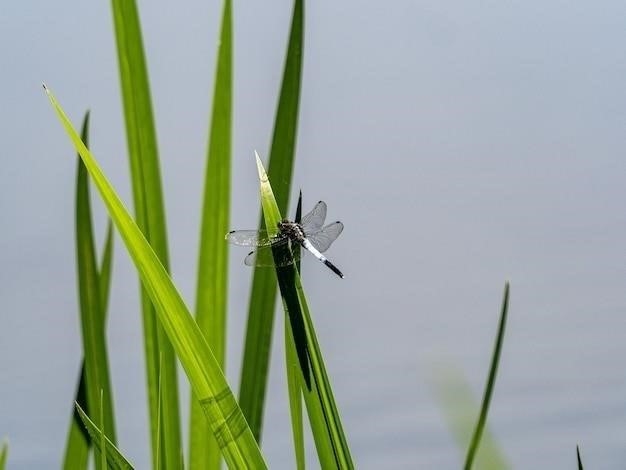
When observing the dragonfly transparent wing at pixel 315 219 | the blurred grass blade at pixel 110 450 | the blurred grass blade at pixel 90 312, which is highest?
the dragonfly transparent wing at pixel 315 219

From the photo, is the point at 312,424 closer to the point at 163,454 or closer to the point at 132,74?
the point at 163,454

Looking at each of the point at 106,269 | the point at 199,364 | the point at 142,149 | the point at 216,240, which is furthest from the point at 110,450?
the point at 106,269

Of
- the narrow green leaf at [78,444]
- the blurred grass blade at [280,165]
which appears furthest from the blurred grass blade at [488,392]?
the narrow green leaf at [78,444]

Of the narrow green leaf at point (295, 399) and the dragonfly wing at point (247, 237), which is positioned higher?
the dragonfly wing at point (247, 237)

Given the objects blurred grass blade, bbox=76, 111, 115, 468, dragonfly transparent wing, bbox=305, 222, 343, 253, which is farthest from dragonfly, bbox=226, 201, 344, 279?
blurred grass blade, bbox=76, 111, 115, 468

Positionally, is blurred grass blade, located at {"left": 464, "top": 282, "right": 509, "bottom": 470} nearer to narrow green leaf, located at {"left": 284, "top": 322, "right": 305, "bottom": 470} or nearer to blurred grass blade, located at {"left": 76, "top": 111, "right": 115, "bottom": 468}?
narrow green leaf, located at {"left": 284, "top": 322, "right": 305, "bottom": 470}

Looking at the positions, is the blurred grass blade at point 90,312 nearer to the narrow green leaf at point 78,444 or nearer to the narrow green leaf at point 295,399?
the narrow green leaf at point 78,444

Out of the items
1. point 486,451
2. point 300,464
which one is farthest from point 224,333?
point 486,451
